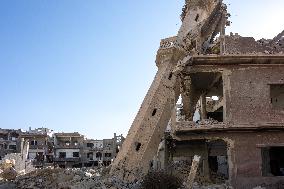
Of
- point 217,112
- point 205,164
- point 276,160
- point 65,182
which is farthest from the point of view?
point 217,112

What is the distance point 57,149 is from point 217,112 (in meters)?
42.0

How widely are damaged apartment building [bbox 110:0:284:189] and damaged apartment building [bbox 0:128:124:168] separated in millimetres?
34373

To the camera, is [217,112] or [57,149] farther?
[57,149]

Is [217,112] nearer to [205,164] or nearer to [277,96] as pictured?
[205,164]

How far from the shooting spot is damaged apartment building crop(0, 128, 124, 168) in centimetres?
6382

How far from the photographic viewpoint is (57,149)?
6562 cm

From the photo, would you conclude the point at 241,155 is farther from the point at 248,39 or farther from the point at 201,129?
the point at 248,39

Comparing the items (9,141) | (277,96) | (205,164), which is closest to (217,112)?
(205,164)

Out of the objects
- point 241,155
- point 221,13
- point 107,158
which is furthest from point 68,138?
point 241,155

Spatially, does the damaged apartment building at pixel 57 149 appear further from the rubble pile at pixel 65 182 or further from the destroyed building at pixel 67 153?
the rubble pile at pixel 65 182

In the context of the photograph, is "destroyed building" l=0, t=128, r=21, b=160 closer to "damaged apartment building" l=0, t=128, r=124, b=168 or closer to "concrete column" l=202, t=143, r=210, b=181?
"damaged apartment building" l=0, t=128, r=124, b=168

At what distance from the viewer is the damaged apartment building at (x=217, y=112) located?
66.5ft

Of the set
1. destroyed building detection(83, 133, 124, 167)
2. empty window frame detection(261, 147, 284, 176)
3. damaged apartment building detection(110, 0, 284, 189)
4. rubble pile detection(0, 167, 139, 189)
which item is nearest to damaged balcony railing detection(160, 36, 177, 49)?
damaged apartment building detection(110, 0, 284, 189)

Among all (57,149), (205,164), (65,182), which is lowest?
(65,182)
